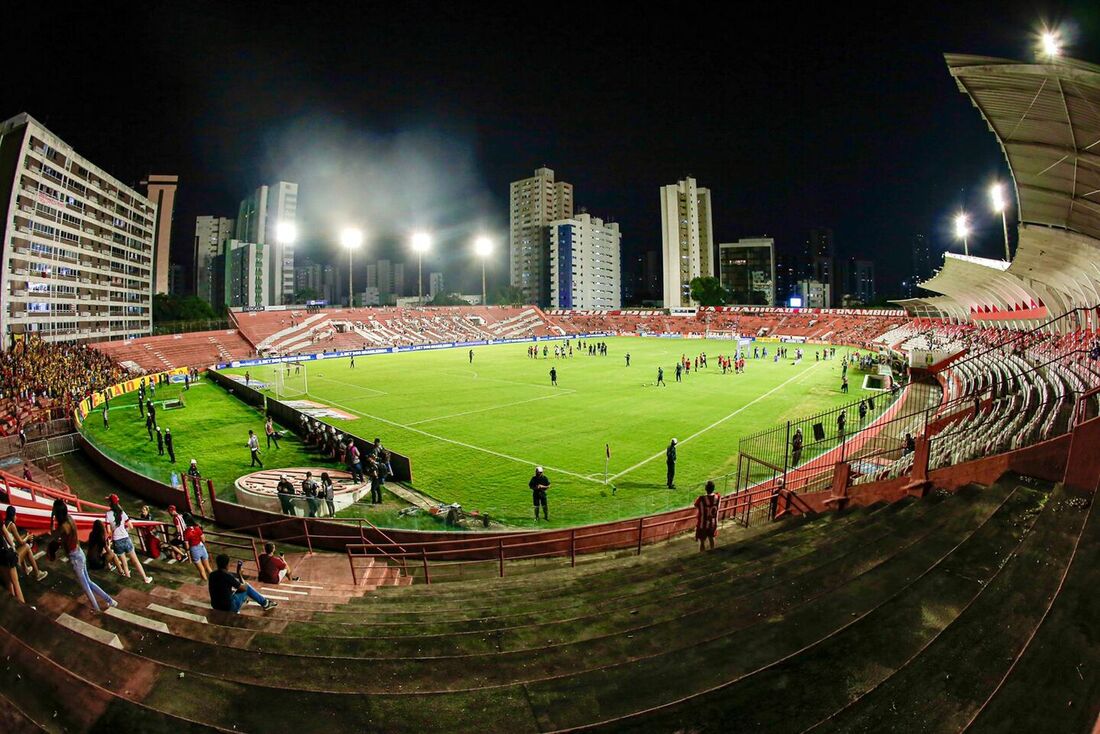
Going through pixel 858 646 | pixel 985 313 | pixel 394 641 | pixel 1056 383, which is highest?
pixel 985 313

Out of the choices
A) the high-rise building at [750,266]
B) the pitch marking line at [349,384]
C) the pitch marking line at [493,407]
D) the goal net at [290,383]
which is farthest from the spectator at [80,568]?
the high-rise building at [750,266]

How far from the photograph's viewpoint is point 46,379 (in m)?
32.7

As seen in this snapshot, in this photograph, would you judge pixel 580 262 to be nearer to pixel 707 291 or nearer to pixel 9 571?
pixel 707 291

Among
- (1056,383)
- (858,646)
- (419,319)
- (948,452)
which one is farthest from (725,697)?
(419,319)

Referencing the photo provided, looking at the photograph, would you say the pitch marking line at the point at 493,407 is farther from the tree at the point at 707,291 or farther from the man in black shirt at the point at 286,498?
the tree at the point at 707,291

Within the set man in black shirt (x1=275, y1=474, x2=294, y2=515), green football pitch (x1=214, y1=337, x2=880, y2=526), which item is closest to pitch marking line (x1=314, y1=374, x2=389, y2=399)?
green football pitch (x1=214, y1=337, x2=880, y2=526)

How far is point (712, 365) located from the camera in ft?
160

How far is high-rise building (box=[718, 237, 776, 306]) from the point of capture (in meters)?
180

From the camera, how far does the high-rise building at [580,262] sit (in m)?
156

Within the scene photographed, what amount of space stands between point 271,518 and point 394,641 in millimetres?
10269

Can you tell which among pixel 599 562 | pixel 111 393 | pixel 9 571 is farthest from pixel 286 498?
pixel 111 393

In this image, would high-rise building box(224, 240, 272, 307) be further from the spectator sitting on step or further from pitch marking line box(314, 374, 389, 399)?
the spectator sitting on step

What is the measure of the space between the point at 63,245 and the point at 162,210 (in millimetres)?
81152

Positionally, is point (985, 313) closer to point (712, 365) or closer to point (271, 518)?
A: point (712, 365)
